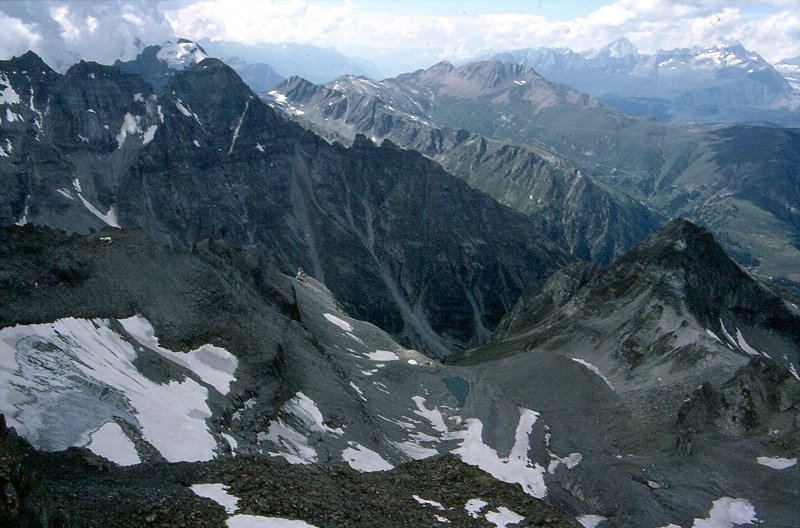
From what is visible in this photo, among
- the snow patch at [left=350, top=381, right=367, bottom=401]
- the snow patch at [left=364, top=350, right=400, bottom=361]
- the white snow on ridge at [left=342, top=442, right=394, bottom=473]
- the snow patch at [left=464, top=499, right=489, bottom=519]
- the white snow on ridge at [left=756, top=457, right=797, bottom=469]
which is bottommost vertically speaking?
the snow patch at [left=364, top=350, right=400, bottom=361]

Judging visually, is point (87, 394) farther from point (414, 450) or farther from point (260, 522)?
point (414, 450)

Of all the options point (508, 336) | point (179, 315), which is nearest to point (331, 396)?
point (179, 315)

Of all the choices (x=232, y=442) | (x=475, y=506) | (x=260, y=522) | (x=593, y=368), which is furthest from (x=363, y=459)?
(x=593, y=368)

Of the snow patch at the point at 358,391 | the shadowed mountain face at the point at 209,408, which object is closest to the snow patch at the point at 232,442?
the shadowed mountain face at the point at 209,408

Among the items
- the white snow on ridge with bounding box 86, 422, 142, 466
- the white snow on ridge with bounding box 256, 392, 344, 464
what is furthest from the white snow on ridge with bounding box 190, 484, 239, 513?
the white snow on ridge with bounding box 256, 392, 344, 464

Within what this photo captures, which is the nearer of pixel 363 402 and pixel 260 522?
pixel 260 522

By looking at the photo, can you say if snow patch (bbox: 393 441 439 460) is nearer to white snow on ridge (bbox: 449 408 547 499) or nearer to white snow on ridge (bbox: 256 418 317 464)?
white snow on ridge (bbox: 449 408 547 499)
